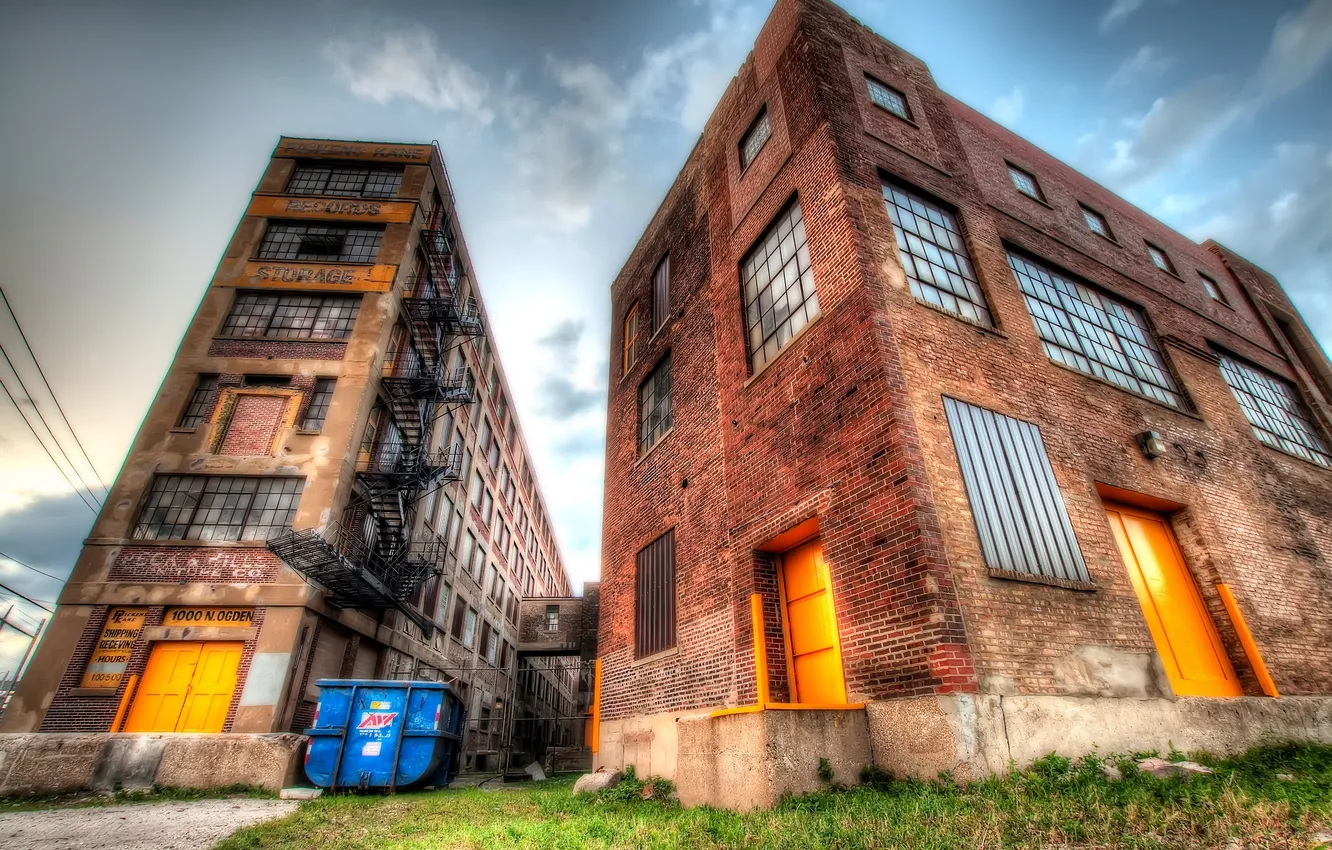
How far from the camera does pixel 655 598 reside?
34.8 ft

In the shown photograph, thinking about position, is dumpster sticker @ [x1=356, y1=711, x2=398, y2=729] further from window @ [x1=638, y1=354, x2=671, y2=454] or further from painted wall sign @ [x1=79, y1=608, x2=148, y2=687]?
painted wall sign @ [x1=79, y1=608, x2=148, y2=687]

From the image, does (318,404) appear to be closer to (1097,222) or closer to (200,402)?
(200,402)

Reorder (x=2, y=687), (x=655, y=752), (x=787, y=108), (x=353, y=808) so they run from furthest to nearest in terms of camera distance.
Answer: (x=2, y=687) → (x=787, y=108) → (x=655, y=752) → (x=353, y=808)

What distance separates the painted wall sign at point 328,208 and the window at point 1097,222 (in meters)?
20.8

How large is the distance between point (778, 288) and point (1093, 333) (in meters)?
6.26

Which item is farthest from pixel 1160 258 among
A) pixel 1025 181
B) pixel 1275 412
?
pixel 1025 181

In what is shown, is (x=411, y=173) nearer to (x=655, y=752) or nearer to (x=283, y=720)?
(x=283, y=720)

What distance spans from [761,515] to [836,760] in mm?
3416

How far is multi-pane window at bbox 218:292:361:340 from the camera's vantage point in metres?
18.4

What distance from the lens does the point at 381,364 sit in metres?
→ 18.0

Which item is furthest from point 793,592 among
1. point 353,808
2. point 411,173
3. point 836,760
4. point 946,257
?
point 411,173

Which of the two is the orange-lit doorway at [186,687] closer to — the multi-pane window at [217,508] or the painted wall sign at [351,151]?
the multi-pane window at [217,508]

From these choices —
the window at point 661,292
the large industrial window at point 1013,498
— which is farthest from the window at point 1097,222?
the window at point 661,292

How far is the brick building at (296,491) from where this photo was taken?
13211 mm
